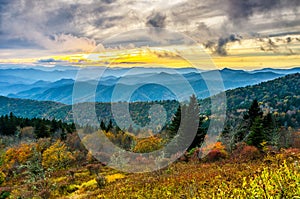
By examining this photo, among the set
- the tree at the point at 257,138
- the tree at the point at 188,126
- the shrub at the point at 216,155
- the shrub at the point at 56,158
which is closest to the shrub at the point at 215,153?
the shrub at the point at 216,155

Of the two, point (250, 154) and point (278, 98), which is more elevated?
point (250, 154)

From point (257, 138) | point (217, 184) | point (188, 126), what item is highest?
point (217, 184)

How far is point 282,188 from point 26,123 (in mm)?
72899

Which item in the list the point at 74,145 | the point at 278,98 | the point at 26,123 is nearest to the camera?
the point at 74,145

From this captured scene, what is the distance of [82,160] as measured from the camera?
1617 inches

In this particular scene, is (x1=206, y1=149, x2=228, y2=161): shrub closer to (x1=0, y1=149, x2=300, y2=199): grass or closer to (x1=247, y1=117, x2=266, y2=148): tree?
(x1=247, y1=117, x2=266, y2=148): tree

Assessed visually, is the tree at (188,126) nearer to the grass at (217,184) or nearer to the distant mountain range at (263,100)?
the grass at (217,184)

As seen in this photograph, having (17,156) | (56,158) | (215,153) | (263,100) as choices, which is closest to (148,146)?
(56,158)

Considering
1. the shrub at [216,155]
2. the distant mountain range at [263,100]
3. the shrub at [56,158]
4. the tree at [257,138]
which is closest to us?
the shrub at [216,155]

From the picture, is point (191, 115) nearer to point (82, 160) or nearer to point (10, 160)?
point (82, 160)

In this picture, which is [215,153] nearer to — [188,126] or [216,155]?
[216,155]

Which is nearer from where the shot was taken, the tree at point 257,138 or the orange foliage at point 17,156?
the tree at point 257,138

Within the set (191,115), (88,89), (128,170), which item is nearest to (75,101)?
(88,89)

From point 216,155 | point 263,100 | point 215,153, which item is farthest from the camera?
point 263,100
